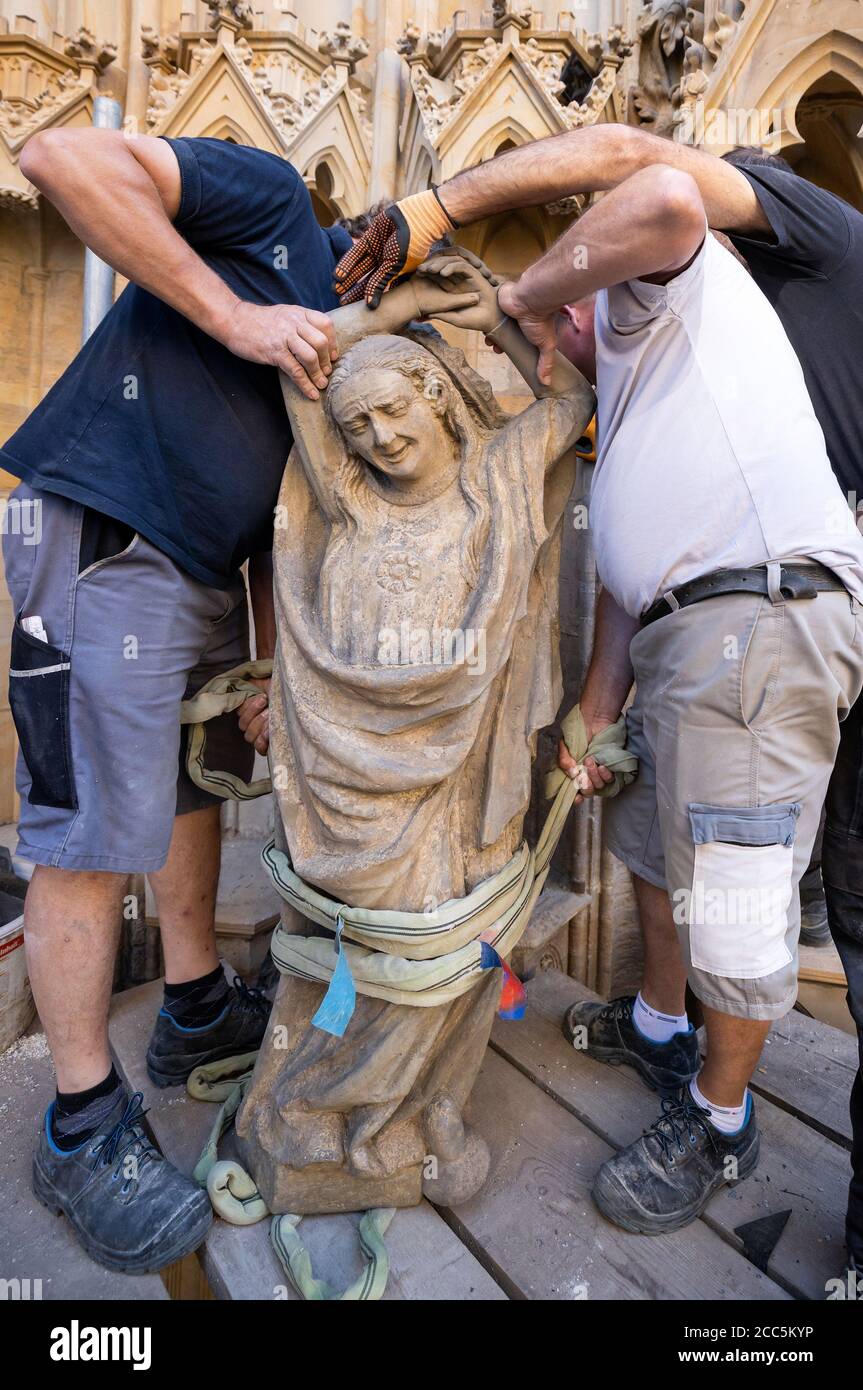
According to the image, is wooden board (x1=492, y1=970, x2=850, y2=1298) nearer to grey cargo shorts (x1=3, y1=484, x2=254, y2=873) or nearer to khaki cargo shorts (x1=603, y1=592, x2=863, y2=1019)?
khaki cargo shorts (x1=603, y1=592, x2=863, y2=1019)

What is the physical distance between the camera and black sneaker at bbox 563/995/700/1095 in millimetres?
1877

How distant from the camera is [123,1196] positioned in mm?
1504

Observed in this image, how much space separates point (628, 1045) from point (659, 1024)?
0.33ft

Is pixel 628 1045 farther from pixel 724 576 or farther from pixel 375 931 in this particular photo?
pixel 724 576

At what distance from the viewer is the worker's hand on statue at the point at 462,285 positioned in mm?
1492

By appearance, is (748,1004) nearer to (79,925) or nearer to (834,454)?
(834,454)

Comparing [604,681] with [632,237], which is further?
[604,681]

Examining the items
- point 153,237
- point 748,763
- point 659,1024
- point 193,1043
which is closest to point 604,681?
point 748,763

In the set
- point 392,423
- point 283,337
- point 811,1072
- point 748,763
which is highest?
point 283,337

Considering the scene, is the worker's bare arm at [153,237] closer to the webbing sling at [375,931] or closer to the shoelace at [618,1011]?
the webbing sling at [375,931]

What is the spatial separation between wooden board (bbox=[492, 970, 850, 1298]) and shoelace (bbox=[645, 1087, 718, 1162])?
13cm

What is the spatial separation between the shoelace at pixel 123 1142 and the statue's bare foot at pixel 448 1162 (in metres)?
0.56

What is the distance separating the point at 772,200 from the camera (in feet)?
4.47

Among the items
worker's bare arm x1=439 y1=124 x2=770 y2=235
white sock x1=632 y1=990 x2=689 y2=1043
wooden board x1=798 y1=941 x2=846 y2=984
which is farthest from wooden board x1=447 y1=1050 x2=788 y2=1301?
worker's bare arm x1=439 y1=124 x2=770 y2=235
